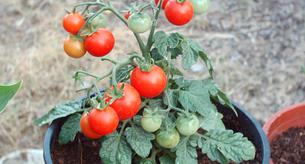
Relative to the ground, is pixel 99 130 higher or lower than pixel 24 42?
higher

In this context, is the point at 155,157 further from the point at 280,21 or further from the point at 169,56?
the point at 280,21

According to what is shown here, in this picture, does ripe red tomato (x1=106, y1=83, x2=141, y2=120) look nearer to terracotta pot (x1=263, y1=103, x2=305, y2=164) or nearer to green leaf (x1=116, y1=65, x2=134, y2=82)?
green leaf (x1=116, y1=65, x2=134, y2=82)

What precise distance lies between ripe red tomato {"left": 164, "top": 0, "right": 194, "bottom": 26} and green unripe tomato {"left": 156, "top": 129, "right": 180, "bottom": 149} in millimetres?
222

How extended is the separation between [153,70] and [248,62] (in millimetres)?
1318

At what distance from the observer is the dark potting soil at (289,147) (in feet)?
4.97

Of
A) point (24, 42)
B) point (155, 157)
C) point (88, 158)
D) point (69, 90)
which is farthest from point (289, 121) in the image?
point (24, 42)

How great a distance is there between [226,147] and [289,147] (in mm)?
434

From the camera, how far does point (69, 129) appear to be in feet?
4.09

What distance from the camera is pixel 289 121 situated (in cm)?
158

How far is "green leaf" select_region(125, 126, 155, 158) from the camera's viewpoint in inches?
43.8

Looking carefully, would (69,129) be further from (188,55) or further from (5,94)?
(188,55)

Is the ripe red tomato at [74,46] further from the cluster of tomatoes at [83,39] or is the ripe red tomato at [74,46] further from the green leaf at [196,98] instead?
the green leaf at [196,98]

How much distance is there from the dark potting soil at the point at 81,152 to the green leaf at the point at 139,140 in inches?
8.4

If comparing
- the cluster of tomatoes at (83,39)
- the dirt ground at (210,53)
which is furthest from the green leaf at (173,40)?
the dirt ground at (210,53)
